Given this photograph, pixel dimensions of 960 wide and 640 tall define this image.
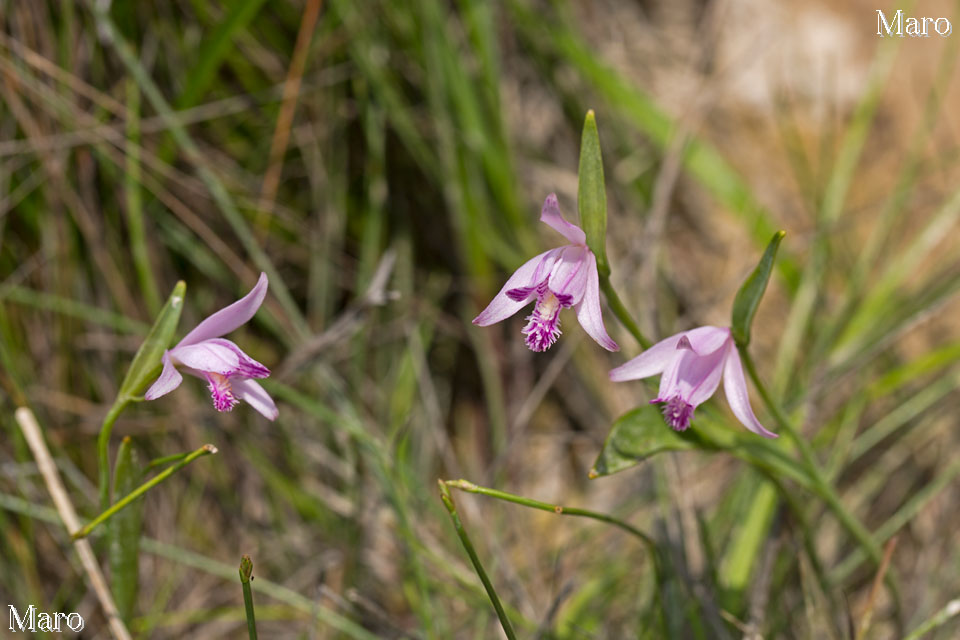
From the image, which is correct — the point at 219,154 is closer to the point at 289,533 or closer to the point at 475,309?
the point at 475,309

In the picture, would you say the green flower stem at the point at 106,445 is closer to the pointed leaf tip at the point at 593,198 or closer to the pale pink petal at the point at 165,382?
the pale pink petal at the point at 165,382

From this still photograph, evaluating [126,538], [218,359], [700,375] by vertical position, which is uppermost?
[218,359]

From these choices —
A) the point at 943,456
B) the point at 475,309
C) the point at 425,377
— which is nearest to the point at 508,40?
the point at 475,309

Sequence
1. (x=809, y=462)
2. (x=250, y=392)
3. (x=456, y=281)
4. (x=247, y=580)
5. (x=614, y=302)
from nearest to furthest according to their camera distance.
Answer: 1. (x=247, y=580)
2. (x=614, y=302)
3. (x=250, y=392)
4. (x=809, y=462)
5. (x=456, y=281)

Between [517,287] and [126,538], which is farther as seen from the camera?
[126,538]

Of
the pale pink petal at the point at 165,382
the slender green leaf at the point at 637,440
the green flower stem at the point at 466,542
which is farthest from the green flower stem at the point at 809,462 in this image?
the pale pink petal at the point at 165,382

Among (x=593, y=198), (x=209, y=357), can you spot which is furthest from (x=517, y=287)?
(x=209, y=357)

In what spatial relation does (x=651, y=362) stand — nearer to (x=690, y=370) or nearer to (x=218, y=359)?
(x=690, y=370)
